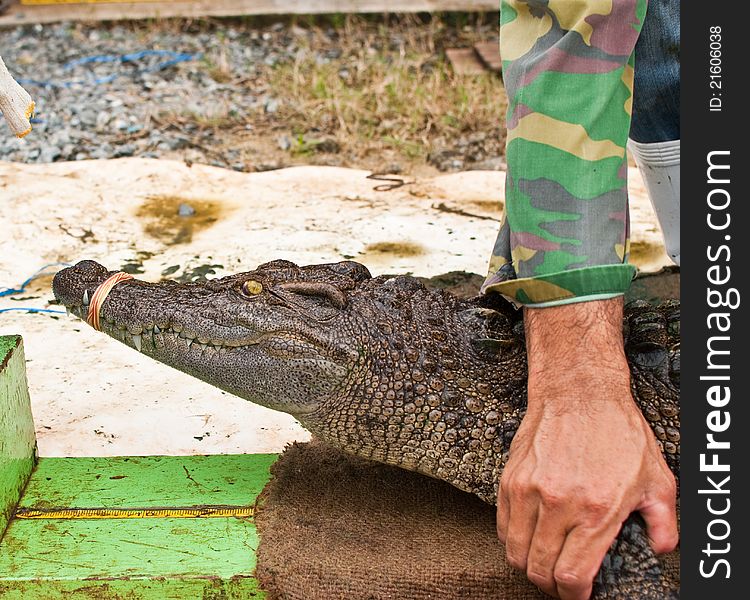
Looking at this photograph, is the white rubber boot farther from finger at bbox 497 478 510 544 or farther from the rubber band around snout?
the rubber band around snout

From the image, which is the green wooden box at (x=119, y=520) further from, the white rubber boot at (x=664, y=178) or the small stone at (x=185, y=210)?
the small stone at (x=185, y=210)

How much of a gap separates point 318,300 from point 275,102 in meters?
4.43

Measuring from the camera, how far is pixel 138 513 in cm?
220

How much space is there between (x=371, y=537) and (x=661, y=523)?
66 cm

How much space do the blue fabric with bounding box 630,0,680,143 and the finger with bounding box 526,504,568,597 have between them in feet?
5.13

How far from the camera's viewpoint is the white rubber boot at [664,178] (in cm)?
299

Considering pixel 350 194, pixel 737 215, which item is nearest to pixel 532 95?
pixel 737 215

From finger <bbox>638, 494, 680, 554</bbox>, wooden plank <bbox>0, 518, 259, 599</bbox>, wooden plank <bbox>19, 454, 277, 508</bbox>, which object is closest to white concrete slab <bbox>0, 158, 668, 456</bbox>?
wooden plank <bbox>19, 454, 277, 508</bbox>

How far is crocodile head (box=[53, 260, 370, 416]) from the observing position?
2154mm

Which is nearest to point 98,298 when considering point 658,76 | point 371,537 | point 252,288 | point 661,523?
point 252,288

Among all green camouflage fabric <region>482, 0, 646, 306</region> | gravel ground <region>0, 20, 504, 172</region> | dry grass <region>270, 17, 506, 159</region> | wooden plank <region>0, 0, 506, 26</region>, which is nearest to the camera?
green camouflage fabric <region>482, 0, 646, 306</region>

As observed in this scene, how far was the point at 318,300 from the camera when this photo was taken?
222cm

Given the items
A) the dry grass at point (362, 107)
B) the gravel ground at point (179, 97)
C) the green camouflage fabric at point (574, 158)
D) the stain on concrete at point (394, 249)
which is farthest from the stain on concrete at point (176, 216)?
the green camouflage fabric at point (574, 158)

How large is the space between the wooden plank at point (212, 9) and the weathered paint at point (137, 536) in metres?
6.37
